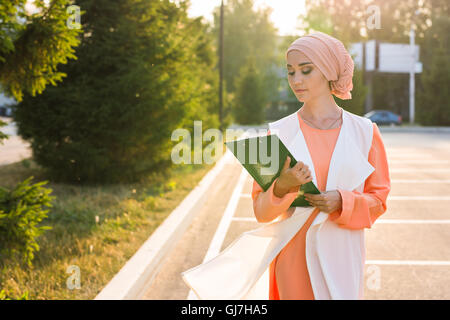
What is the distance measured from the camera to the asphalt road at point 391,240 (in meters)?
5.30

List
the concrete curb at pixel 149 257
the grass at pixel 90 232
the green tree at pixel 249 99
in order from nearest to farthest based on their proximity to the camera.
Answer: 1. the concrete curb at pixel 149 257
2. the grass at pixel 90 232
3. the green tree at pixel 249 99

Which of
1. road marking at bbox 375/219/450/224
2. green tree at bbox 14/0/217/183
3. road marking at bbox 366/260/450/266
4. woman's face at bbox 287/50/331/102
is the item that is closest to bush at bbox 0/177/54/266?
woman's face at bbox 287/50/331/102

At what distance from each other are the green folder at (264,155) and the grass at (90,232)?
325cm

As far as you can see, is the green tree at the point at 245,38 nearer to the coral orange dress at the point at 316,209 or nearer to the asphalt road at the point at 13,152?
the asphalt road at the point at 13,152

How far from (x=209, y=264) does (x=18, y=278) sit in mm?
3588

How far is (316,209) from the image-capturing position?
201cm

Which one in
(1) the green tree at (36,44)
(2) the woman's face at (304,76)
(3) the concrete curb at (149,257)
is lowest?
(3) the concrete curb at (149,257)

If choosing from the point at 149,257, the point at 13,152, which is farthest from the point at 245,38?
the point at 149,257

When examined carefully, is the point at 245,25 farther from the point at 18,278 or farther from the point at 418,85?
the point at 18,278

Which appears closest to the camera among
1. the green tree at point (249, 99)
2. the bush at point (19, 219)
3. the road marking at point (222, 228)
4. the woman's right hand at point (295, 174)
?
the woman's right hand at point (295, 174)

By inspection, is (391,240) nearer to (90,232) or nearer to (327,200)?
(90,232)

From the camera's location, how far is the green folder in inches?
72.3

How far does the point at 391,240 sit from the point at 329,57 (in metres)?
5.87

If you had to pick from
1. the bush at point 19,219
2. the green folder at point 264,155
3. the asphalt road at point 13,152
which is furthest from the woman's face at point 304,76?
the asphalt road at point 13,152
